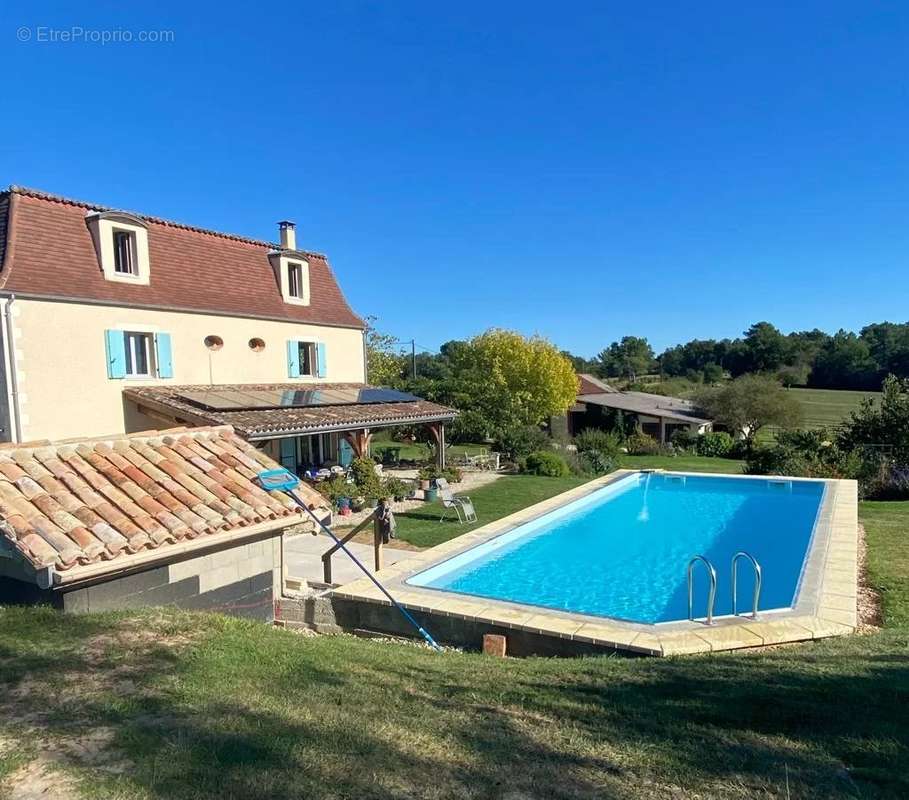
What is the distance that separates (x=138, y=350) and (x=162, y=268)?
2679 millimetres

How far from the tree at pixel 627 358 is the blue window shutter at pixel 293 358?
230ft

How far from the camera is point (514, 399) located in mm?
31297

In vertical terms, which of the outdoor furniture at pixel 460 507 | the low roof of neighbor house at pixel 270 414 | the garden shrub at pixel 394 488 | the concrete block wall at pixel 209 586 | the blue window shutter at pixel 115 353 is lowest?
the outdoor furniture at pixel 460 507

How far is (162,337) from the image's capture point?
17.1m

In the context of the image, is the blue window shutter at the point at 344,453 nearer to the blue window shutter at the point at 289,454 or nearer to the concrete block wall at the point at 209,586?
the blue window shutter at the point at 289,454

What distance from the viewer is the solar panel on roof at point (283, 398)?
1650 centimetres

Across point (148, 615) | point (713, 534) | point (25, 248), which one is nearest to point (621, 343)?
point (713, 534)

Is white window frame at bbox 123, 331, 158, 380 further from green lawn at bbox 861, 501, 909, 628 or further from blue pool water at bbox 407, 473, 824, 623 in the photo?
green lawn at bbox 861, 501, 909, 628

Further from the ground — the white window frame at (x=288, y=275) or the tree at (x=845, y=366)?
the white window frame at (x=288, y=275)

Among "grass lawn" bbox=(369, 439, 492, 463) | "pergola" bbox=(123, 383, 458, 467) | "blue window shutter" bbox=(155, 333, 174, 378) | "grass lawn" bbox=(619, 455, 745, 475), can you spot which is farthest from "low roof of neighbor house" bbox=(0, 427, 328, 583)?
"grass lawn" bbox=(619, 455, 745, 475)

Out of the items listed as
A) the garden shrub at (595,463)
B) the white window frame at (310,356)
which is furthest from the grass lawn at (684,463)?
the white window frame at (310,356)

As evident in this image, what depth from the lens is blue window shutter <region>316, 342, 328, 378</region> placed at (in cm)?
2265

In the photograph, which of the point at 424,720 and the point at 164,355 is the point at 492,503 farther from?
the point at 424,720

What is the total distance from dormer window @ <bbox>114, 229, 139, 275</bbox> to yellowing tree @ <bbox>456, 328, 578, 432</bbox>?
59.9ft
